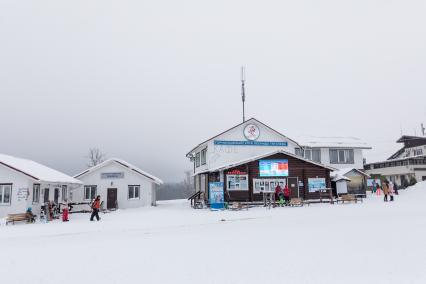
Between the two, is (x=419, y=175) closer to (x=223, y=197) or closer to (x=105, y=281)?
(x=223, y=197)

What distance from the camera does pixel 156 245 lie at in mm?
11180

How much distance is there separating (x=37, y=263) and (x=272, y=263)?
6201 mm

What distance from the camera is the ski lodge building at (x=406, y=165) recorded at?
47.7 meters

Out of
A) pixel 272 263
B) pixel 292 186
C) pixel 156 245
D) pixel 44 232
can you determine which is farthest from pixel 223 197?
pixel 272 263

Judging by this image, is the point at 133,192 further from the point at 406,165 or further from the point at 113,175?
the point at 406,165

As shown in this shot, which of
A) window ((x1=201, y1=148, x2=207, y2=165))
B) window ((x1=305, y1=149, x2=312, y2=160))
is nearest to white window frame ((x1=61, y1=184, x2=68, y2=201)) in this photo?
window ((x1=201, y1=148, x2=207, y2=165))

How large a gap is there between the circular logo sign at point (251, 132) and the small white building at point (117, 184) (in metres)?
9.82

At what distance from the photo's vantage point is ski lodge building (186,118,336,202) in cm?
2847

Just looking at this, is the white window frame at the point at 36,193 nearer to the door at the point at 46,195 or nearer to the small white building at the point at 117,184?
the door at the point at 46,195

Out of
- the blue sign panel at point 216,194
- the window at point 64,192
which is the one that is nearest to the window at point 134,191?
the window at point 64,192

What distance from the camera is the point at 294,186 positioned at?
96.4 ft

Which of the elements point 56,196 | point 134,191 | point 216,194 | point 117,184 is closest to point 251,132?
point 216,194

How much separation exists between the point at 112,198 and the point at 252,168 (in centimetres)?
1397

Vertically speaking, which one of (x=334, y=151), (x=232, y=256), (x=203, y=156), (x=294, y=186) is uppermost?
(x=334, y=151)
